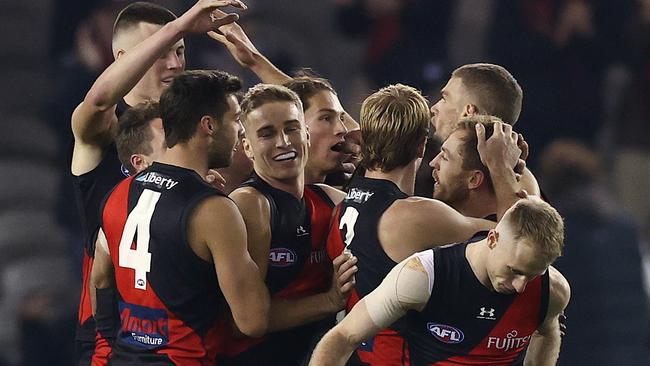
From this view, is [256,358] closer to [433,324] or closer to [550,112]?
[433,324]

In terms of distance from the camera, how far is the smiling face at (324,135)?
4.71 m

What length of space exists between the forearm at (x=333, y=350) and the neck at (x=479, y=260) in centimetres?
44

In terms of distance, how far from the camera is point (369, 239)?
4.04m

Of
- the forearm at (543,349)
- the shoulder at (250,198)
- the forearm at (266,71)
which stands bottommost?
the forearm at (543,349)

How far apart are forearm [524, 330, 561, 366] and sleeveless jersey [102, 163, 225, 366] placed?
1.06m

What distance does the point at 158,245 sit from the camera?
3.88 meters

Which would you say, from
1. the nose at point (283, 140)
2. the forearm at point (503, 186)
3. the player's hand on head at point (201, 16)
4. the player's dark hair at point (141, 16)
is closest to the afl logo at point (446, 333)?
the forearm at point (503, 186)

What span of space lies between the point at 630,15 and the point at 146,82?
5.73 m

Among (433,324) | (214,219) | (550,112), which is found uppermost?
(214,219)

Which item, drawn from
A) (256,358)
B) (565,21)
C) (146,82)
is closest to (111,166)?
(146,82)

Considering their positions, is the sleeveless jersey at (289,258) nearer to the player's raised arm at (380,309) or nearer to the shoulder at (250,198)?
the shoulder at (250,198)

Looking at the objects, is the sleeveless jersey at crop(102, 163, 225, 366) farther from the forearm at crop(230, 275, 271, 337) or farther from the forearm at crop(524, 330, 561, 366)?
the forearm at crop(524, 330, 561, 366)

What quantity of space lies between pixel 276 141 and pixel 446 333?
91cm

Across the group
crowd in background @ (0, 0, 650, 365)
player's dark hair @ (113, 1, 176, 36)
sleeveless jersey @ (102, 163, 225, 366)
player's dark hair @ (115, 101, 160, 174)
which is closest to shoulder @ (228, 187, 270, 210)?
sleeveless jersey @ (102, 163, 225, 366)
